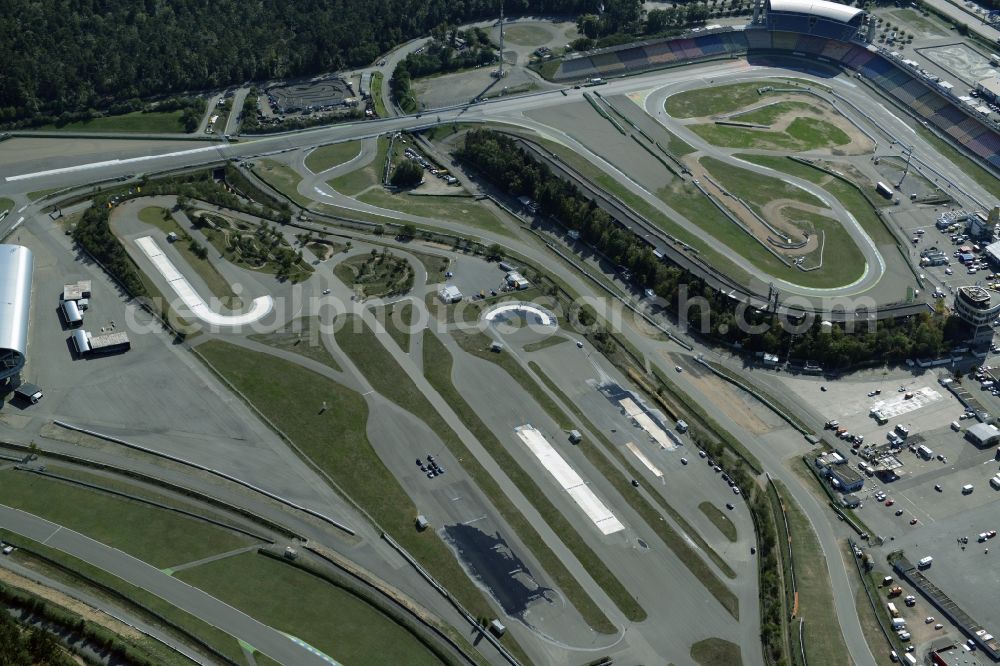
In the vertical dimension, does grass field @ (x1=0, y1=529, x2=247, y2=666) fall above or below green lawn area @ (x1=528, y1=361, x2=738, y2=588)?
below

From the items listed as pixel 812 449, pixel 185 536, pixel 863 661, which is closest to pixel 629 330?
pixel 812 449

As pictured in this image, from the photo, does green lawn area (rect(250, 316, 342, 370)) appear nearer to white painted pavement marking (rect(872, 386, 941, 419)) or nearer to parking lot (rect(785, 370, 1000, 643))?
parking lot (rect(785, 370, 1000, 643))

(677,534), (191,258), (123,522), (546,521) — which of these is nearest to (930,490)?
(677,534)

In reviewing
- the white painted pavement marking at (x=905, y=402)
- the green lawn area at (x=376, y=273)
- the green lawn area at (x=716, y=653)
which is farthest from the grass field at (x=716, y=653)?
the green lawn area at (x=376, y=273)

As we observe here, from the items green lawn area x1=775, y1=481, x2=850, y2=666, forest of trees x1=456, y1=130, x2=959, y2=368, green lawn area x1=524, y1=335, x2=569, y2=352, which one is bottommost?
green lawn area x1=775, y1=481, x2=850, y2=666

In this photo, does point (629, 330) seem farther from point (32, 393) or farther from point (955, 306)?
point (32, 393)

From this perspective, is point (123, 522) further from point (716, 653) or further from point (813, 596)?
point (813, 596)

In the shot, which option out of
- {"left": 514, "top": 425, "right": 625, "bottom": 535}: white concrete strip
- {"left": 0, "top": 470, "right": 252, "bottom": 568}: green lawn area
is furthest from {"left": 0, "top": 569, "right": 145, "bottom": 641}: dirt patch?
{"left": 514, "top": 425, "right": 625, "bottom": 535}: white concrete strip
